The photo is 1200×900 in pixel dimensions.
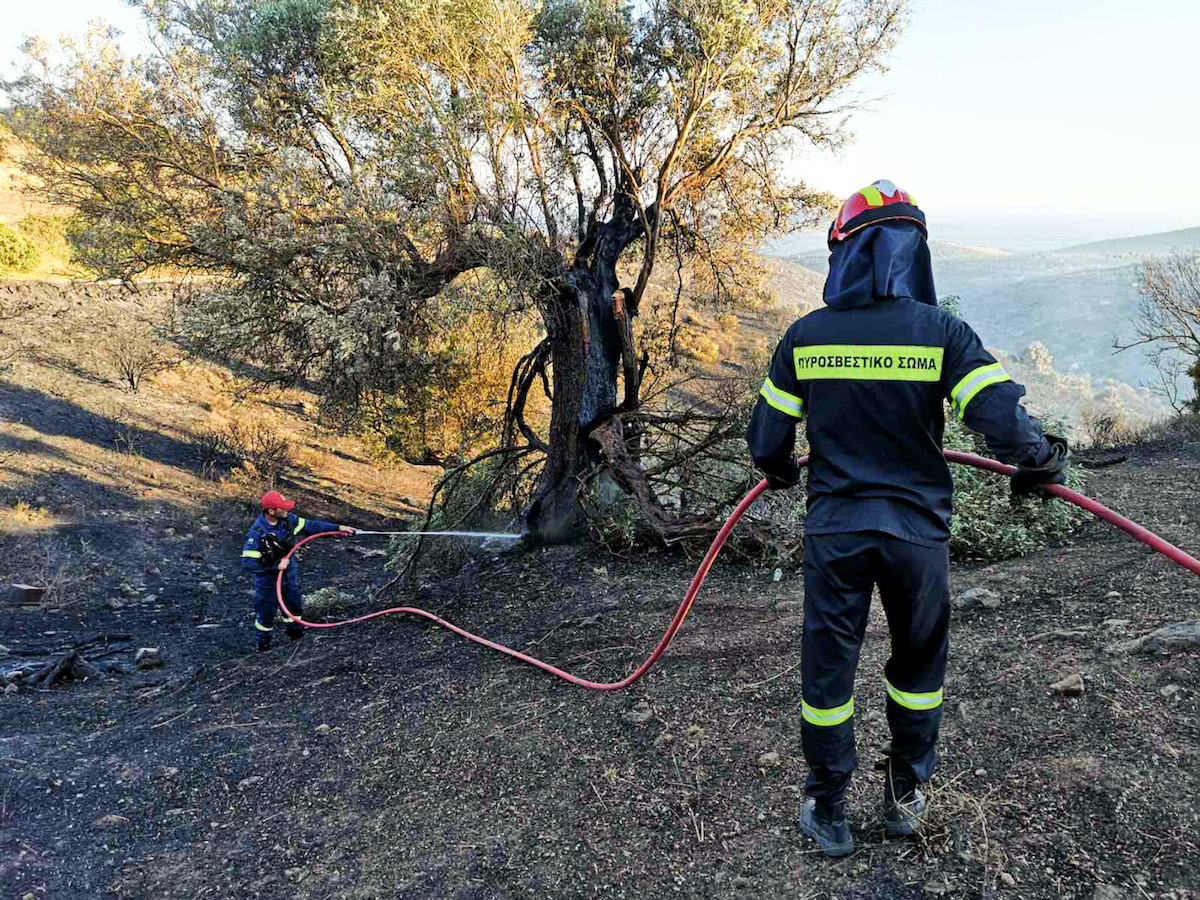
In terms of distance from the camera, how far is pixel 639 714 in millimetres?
4309

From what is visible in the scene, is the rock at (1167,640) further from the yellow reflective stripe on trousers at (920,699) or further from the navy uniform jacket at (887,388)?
the navy uniform jacket at (887,388)

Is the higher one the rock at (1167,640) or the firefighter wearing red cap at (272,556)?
the rock at (1167,640)

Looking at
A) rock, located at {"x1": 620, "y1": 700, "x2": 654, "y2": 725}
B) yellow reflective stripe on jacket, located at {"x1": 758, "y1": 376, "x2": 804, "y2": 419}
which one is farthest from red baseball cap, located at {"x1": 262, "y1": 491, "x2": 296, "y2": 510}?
yellow reflective stripe on jacket, located at {"x1": 758, "y1": 376, "x2": 804, "y2": 419}

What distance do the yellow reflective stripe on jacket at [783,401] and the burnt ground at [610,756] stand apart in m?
1.71

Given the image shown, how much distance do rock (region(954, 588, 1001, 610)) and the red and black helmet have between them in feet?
10.4

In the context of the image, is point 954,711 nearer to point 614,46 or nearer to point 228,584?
point 614,46

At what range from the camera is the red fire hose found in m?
2.60

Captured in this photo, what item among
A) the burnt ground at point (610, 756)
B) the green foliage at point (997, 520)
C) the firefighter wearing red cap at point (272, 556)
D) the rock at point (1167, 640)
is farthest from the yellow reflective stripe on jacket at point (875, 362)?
the firefighter wearing red cap at point (272, 556)

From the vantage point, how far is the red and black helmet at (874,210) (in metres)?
2.66

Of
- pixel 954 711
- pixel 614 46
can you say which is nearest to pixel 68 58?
pixel 614 46

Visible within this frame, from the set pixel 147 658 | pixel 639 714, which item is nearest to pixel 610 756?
pixel 639 714

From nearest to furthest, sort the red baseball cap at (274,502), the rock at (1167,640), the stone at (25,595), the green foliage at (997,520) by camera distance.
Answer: the rock at (1167,640) < the green foliage at (997,520) < the red baseball cap at (274,502) < the stone at (25,595)

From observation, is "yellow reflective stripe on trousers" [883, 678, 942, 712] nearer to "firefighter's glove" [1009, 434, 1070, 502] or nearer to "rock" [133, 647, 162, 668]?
"firefighter's glove" [1009, 434, 1070, 502]

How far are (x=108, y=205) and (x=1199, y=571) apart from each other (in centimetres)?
938
